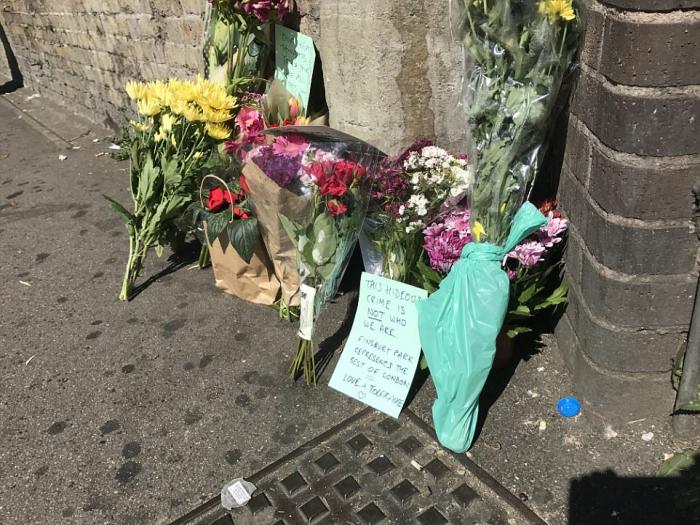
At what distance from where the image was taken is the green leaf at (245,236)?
9.31 feet

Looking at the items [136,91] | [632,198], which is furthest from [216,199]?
[632,198]

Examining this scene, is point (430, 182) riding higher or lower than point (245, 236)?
higher

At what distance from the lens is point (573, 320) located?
229cm

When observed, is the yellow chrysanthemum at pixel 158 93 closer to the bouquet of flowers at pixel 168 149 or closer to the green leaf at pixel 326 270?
the bouquet of flowers at pixel 168 149

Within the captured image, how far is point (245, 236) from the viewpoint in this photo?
9.30 feet

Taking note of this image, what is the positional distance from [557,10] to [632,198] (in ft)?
2.03

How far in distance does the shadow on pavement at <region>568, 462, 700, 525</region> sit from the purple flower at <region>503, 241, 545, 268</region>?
763 mm

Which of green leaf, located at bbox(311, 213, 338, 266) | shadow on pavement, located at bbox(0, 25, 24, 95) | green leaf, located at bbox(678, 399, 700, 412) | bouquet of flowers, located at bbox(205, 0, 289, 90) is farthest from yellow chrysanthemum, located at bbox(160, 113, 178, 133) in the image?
shadow on pavement, located at bbox(0, 25, 24, 95)

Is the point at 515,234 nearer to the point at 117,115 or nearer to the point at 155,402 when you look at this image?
the point at 155,402

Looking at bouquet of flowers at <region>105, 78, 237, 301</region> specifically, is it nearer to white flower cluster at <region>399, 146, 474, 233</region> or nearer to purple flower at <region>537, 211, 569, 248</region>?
white flower cluster at <region>399, 146, 474, 233</region>

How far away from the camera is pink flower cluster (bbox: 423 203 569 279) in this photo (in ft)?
7.22

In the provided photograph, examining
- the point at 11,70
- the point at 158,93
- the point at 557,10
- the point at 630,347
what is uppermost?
the point at 557,10

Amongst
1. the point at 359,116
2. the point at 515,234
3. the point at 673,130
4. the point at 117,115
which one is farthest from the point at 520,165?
the point at 117,115

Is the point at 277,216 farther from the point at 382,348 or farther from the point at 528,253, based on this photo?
the point at 528,253
